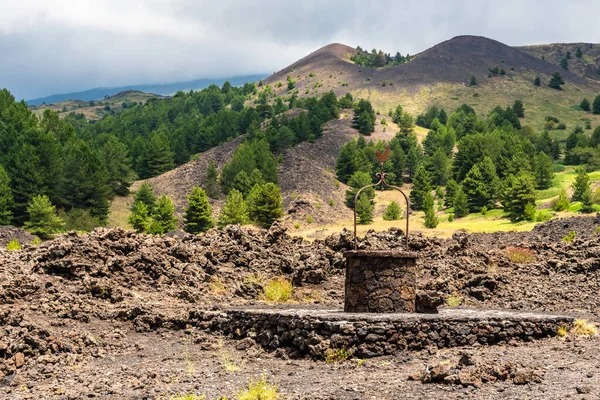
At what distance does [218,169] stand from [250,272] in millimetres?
73928

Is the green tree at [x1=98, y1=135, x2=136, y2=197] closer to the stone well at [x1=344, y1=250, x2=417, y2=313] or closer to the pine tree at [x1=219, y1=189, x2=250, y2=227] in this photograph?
the pine tree at [x1=219, y1=189, x2=250, y2=227]

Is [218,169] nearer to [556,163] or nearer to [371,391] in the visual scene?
[556,163]

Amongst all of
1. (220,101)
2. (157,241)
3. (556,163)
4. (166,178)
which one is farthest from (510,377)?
(220,101)

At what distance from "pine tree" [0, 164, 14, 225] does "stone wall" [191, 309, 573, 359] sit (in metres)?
53.2

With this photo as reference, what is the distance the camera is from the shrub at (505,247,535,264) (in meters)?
25.8

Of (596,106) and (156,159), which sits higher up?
(596,106)

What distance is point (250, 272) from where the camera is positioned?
24.3 meters

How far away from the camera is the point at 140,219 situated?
60.9 m

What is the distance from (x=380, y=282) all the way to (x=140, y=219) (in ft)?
157

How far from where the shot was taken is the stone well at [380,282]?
619 inches

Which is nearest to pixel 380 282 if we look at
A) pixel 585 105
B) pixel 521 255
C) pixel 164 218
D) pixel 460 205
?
pixel 521 255

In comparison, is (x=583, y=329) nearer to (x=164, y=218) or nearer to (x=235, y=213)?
Result: (x=235, y=213)

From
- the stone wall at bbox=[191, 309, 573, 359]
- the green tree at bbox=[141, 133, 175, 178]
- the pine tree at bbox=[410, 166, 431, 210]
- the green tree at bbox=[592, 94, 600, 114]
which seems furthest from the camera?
the green tree at bbox=[592, 94, 600, 114]

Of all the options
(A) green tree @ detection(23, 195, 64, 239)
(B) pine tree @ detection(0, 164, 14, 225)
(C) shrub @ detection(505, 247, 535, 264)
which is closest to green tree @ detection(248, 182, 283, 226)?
(A) green tree @ detection(23, 195, 64, 239)
